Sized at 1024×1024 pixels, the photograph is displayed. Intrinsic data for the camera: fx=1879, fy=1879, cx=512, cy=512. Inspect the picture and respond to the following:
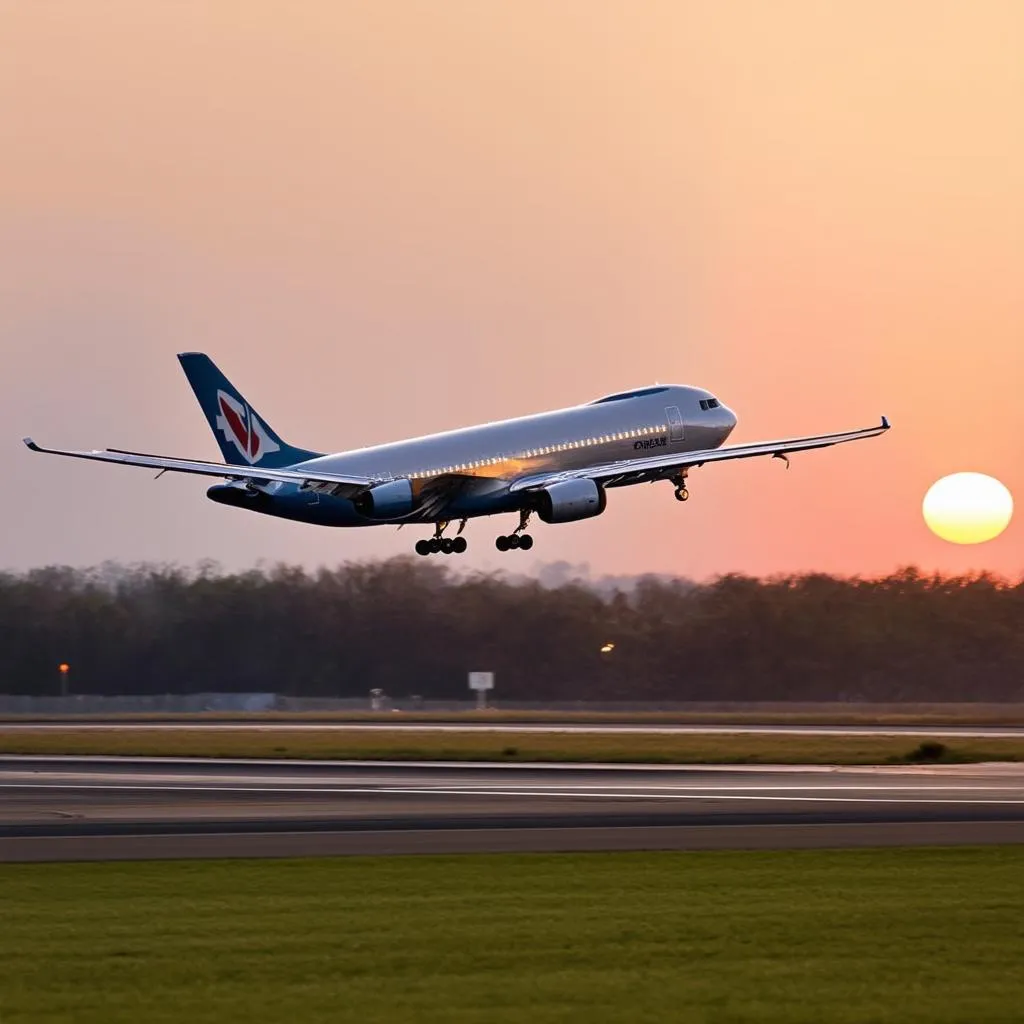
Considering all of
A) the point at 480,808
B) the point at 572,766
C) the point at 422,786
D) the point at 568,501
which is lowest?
the point at 480,808

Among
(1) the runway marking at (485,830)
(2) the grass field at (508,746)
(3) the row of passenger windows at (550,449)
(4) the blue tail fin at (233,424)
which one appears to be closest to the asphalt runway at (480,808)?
(1) the runway marking at (485,830)

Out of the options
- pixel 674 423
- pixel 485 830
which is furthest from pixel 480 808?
pixel 674 423

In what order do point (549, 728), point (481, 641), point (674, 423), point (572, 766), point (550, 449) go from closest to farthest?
point (572, 766), point (550, 449), point (674, 423), point (549, 728), point (481, 641)

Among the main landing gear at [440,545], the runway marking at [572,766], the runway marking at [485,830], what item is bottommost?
the runway marking at [485,830]

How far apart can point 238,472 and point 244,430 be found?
921cm

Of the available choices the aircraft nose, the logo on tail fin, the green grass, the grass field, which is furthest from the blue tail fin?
the green grass

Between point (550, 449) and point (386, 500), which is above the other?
point (550, 449)

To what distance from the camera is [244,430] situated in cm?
7856

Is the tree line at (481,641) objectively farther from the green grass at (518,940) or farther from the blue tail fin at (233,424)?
the green grass at (518,940)

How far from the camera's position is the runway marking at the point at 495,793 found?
49.8 meters

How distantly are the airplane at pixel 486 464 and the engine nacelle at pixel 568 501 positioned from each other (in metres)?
0.04

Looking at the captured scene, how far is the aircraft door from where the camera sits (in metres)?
76.7

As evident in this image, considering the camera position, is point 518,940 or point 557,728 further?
point 557,728

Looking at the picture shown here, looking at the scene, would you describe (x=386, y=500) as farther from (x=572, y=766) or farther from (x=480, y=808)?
(x=480, y=808)
